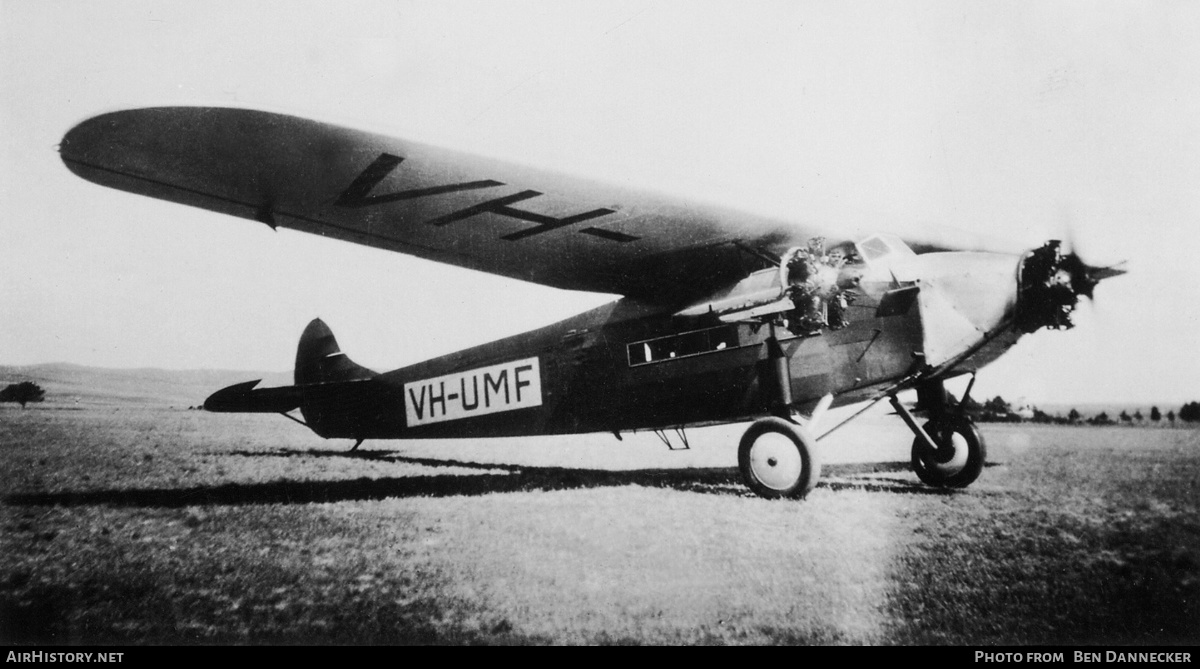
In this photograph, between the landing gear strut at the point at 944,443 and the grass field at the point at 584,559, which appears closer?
the grass field at the point at 584,559

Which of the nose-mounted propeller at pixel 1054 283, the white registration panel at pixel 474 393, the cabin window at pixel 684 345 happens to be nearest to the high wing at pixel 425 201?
the cabin window at pixel 684 345

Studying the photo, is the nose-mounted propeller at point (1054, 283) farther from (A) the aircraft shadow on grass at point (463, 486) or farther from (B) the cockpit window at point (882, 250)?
(A) the aircraft shadow on grass at point (463, 486)

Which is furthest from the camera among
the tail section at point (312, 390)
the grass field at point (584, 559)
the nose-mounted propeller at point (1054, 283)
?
the tail section at point (312, 390)

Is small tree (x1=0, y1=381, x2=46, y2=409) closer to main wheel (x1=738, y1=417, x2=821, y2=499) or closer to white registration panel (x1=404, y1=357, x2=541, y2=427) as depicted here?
white registration panel (x1=404, y1=357, x2=541, y2=427)

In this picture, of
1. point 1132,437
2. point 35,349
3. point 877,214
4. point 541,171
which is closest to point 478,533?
point 541,171

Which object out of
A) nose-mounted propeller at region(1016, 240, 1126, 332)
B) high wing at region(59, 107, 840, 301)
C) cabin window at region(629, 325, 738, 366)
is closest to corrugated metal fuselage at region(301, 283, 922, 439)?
cabin window at region(629, 325, 738, 366)

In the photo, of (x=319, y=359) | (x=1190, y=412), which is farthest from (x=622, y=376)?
(x=1190, y=412)

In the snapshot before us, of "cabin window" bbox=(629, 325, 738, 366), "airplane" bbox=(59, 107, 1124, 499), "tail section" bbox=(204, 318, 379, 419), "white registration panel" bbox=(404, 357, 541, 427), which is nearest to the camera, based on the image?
"airplane" bbox=(59, 107, 1124, 499)
